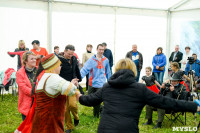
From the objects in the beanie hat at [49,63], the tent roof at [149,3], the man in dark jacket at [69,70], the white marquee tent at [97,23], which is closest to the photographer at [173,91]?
the man in dark jacket at [69,70]

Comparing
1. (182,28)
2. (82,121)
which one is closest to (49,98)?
(82,121)

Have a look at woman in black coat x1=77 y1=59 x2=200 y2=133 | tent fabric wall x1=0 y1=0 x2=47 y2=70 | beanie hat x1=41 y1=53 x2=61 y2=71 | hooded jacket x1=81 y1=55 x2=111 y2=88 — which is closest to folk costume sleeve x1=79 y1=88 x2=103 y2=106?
woman in black coat x1=77 y1=59 x2=200 y2=133

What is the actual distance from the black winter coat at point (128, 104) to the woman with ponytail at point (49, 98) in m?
0.52

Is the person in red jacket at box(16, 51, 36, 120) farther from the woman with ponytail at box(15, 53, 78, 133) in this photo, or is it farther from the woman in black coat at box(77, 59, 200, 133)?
the woman in black coat at box(77, 59, 200, 133)

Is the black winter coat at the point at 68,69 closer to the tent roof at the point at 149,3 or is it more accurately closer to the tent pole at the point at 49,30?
the tent pole at the point at 49,30

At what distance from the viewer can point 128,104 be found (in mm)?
2662

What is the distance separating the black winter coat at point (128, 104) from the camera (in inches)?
104

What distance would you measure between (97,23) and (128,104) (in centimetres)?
981

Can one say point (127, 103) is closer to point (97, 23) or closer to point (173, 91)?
point (173, 91)

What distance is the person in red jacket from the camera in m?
4.17

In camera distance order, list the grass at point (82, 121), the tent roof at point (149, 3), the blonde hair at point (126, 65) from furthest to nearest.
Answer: the tent roof at point (149, 3)
the grass at point (82, 121)
the blonde hair at point (126, 65)

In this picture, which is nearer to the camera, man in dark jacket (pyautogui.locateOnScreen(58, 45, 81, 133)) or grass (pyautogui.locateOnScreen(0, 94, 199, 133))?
man in dark jacket (pyautogui.locateOnScreen(58, 45, 81, 133))

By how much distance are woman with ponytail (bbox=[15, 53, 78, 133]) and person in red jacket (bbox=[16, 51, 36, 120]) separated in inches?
41.5

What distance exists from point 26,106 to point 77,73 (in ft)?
5.02
